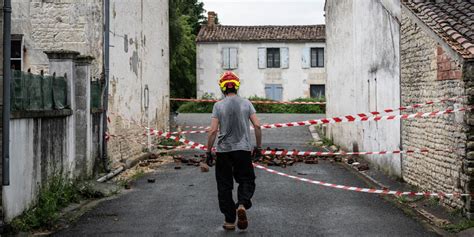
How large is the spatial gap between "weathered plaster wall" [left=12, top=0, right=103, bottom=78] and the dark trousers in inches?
300

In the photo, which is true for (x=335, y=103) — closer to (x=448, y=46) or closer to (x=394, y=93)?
(x=394, y=93)

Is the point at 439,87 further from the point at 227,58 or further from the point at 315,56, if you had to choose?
the point at 227,58

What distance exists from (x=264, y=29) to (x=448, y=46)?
3868 centimetres

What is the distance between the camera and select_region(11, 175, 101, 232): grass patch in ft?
27.8

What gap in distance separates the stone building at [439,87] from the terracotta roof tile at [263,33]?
33.9m

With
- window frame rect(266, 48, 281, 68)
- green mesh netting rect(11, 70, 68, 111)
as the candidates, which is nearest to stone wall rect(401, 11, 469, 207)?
green mesh netting rect(11, 70, 68, 111)

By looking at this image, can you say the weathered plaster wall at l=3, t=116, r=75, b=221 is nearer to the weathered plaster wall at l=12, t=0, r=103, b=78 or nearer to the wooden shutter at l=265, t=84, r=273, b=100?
the weathered plaster wall at l=12, t=0, r=103, b=78

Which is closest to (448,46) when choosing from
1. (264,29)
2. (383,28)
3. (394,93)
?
(394,93)

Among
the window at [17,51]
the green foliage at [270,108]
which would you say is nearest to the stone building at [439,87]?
the window at [17,51]

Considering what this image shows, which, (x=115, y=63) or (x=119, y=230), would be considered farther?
(x=115, y=63)

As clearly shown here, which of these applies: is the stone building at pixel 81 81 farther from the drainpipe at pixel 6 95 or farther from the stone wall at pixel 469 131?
the stone wall at pixel 469 131

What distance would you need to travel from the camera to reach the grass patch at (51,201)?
334 inches

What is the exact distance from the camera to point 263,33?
47906 millimetres

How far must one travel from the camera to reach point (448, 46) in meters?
10.1
